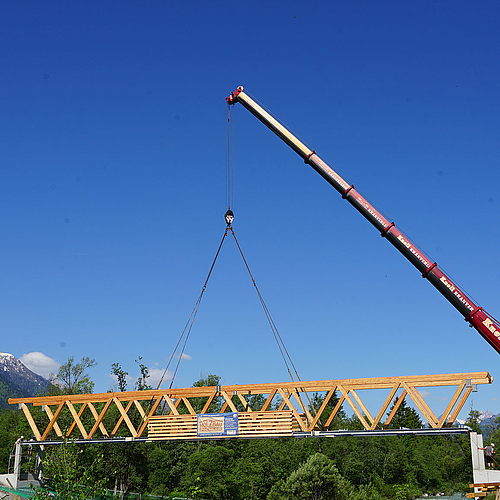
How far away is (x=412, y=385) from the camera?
2155 centimetres

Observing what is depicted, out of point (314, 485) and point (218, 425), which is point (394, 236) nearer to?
point (218, 425)

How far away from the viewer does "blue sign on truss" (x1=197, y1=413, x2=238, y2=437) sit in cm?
2367

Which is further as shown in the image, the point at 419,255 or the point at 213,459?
the point at 213,459

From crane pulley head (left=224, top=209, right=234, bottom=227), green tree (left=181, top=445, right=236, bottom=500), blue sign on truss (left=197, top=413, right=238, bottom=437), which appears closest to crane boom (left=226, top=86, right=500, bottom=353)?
crane pulley head (left=224, top=209, right=234, bottom=227)

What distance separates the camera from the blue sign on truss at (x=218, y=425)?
23672mm

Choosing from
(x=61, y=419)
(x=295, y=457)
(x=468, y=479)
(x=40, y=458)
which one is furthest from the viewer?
(x=468, y=479)

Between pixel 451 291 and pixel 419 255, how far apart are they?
202 cm

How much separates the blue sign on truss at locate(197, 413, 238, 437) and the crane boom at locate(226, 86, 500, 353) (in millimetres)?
10309

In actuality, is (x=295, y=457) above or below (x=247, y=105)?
below

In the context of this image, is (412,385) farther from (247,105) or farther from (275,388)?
(247,105)

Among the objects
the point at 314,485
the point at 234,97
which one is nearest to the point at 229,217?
the point at 234,97

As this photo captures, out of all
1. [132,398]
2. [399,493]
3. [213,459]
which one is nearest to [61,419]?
[213,459]

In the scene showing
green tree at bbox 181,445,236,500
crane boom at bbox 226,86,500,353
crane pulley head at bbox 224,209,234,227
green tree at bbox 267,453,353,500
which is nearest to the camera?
crane boom at bbox 226,86,500,353

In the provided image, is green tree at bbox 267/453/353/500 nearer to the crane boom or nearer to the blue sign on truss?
the blue sign on truss
